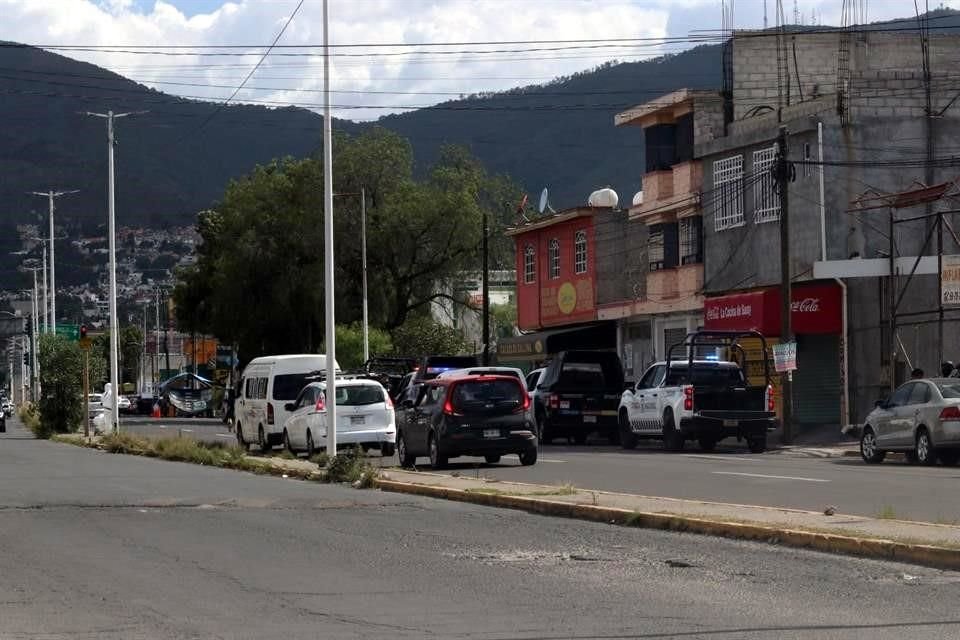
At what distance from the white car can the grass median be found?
0.90m

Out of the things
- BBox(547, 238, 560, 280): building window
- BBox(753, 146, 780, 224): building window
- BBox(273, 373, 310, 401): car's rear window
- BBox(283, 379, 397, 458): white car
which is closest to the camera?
BBox(283, 379, 397, 458): white car

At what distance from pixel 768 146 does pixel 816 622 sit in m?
33.7

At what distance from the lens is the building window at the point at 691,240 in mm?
47312

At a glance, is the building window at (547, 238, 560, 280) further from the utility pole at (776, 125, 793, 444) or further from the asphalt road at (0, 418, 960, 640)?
the asphalt road at (0, 418, 960, 640)

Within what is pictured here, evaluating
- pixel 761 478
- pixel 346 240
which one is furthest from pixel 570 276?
pixel 761 478

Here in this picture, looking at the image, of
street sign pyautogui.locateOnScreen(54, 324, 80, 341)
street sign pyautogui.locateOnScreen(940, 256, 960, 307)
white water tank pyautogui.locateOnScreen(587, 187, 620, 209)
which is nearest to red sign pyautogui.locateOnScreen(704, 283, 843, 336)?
street sign pyautogui.locateOnScreen(940, 256, 960, 307)

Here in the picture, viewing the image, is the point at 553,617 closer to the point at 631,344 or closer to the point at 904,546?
the point at 904,546

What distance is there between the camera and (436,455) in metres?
26.5

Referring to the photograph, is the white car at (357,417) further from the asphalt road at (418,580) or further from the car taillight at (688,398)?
the asphalt road at (418,580)

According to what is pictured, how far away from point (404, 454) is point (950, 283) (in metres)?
13.2

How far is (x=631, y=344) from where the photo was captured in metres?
53.8

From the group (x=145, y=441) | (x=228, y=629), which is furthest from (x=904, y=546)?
(x=145, y=441)

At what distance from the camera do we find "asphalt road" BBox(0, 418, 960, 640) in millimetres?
10359

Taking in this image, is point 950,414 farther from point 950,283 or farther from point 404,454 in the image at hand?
point 404,454
